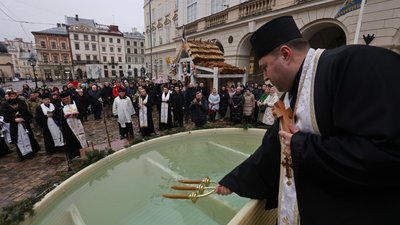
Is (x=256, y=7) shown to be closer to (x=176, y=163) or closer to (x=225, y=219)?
(x=176, y=163)

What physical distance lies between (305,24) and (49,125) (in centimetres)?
1147

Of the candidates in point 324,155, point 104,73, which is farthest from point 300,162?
point 104,73

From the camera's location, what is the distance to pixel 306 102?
4.18ft

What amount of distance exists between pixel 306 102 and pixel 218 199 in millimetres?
2196

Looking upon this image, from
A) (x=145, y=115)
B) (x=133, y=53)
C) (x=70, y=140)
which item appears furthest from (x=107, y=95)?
(x=133, y=53)

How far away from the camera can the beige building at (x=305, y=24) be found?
25.2 feet

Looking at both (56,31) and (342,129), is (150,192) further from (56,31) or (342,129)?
(56,31)

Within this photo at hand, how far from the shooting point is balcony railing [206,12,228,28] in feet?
48.9

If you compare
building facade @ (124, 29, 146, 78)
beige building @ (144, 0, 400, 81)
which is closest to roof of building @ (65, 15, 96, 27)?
building facade @ (124, 29, 146, 78)

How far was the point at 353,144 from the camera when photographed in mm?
1009

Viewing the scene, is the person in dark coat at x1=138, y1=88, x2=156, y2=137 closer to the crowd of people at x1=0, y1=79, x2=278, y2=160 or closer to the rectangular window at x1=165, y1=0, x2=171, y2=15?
the crowd of people at x1=0, y1=79, x2=278, y2=160

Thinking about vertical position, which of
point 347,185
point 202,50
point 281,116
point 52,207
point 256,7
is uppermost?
point 256,7

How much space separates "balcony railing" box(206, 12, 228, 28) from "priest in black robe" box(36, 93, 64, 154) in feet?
40.1

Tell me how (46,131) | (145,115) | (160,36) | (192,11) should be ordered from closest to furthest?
(46,131) → (145,115) → (192,11) → (160,36)
